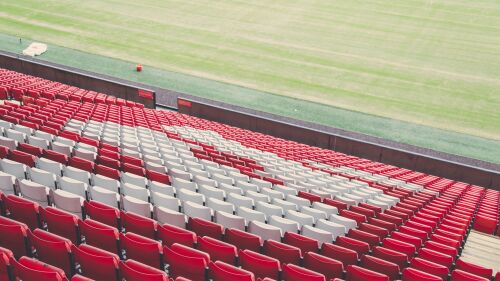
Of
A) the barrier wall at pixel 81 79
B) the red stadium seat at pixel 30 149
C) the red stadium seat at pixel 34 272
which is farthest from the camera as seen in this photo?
the barrier wall at pixel 81 79

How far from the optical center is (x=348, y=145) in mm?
16422

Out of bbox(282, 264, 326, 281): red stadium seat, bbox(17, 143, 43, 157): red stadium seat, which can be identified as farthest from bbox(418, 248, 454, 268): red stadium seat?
bbox(17, 143, 43, 157): red stadium seat

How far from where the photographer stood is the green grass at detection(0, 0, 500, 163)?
18.6 metres

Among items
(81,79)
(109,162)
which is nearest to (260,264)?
(109,162)

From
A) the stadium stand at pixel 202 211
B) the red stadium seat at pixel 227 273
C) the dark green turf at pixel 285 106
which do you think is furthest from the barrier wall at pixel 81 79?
the red stadium seat at pixel 227 273

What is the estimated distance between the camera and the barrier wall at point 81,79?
18.6 m

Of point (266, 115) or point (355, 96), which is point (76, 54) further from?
point (355, 96)

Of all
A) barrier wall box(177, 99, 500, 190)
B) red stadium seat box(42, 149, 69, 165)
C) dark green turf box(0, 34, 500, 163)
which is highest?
dark green turf box(0, 34, 500, 163)

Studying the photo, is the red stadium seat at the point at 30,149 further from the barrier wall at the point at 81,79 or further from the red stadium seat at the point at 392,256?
the barrier wall at the point at 81,79

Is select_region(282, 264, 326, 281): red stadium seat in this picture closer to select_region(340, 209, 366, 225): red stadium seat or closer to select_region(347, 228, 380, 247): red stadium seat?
select_region(347, 228, 380, 247): red stadium seat

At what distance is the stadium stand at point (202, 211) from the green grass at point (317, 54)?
501 cm

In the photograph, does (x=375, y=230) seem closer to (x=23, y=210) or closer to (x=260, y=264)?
(x=260, y=264)

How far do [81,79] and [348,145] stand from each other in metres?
10.3

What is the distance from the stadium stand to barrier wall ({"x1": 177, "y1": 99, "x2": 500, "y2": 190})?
101cm
